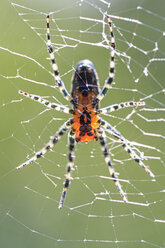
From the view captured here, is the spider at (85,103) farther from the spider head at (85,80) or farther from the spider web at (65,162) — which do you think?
the spider web at (65,162)

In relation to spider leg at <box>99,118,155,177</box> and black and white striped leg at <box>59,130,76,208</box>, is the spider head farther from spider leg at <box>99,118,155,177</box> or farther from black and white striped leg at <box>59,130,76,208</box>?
black and white striped leg at <box>59,130,76,208</box>

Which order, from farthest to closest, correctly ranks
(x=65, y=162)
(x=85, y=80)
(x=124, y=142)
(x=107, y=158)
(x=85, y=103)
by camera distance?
1. (x=65, y=162)
2. (x=107, y=158)
3. (x=124, y=142)
4. (x=85, y=103)
5. (x=85, y=80)

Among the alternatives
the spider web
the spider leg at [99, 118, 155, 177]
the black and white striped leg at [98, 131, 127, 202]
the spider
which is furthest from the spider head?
the spider web

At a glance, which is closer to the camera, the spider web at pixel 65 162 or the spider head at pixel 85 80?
the spider head at pixel 85 80

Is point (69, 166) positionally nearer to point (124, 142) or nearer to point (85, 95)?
point (124, 142)

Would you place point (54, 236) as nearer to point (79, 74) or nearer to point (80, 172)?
point (80, 172)

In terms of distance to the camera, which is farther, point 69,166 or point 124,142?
point 69,166

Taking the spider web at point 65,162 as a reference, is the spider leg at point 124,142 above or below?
below

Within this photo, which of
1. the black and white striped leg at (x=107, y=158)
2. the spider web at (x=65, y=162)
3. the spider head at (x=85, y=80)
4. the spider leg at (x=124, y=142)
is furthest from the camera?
the spider web at (x=65, y=162)

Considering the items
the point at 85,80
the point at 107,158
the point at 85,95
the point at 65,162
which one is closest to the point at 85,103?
the point at 85,95

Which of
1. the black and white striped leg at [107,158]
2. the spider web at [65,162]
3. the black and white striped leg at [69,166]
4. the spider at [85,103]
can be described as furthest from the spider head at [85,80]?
the spider web at [65,162]
